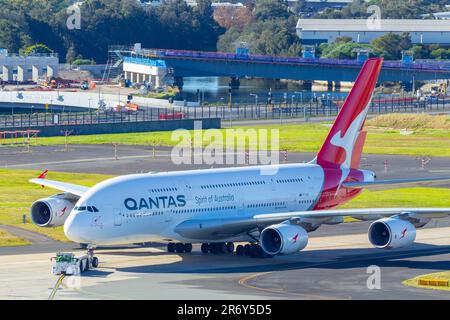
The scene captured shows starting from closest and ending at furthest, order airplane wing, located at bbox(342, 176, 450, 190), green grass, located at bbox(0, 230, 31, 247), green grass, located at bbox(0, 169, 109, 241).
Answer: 1. airplane wing, located at bbox(342, 176, 450, 190)
2. green grass, located at bbox(0, 230, 31, 247)
3. green grass, located at bbox(0, 169, 109, 241)

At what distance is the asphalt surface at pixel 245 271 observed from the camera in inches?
2371

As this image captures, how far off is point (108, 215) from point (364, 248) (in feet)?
58.3

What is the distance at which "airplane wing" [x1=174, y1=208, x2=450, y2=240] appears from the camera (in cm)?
6981

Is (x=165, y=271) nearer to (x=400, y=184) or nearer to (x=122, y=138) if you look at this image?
(x=400, y=184)

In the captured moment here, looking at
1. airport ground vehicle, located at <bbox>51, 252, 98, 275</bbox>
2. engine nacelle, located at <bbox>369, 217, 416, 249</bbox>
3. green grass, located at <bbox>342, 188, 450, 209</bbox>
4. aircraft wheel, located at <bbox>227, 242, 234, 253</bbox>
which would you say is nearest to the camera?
airport ground vehicle, located at <bbox>51, 252, 98, 275</bbox>

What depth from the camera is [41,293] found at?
2368 inches

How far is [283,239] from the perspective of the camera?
224 ft

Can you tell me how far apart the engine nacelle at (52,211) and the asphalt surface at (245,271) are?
1699 millimetres

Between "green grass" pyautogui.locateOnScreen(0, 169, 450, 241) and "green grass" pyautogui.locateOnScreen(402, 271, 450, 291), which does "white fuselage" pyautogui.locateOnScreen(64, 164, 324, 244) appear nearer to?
"green grass" pyautogui.locateOnScreen(402, 271, 450, 291)

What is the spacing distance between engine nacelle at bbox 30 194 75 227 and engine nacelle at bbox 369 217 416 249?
18044 mm

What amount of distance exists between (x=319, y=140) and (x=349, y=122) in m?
71.6

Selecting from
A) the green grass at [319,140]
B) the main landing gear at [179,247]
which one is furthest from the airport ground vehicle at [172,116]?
the main landing gear at [179,247]

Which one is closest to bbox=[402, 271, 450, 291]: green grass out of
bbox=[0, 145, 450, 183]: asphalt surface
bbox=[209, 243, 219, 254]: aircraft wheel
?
bbox=[209, 243, 219, 254]: aircraft wheel
